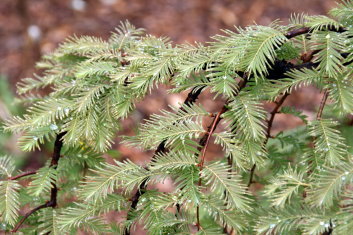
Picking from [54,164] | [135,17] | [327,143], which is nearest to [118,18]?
[135,17]

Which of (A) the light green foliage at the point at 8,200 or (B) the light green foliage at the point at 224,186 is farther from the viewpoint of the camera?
(A) the light green foliage at the point at 8,200

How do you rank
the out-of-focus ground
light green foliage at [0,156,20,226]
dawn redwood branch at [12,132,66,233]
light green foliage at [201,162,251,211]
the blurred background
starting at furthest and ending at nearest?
1. the out-of-focus ground
2. the blurred background
3. dawn redwood branch at [12,132,66,233]
4. light green foliage at [0,156,20,226]
5. light green foliage at [201,162,251,211]

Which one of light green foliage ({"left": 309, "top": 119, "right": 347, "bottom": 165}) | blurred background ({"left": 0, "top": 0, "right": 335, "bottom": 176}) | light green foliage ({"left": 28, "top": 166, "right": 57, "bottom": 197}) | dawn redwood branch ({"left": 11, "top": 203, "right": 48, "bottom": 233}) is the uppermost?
blurred background ({"left": 0, "top": 0, "right": 335, "bottom": 176})

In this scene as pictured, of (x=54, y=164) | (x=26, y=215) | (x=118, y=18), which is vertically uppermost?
(x=118, y=18)

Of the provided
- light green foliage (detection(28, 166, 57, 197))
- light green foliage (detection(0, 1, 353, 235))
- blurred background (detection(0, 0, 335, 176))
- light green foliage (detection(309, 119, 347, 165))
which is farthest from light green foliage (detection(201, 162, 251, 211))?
blurred background (detection(0, 0, 335, 176))

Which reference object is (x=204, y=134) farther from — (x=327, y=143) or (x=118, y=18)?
(x=118, y=18)

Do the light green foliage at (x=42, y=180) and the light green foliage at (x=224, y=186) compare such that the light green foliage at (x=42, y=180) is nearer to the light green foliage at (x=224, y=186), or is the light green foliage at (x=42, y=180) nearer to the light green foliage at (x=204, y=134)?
the light green foliage at (x=204, y=134)

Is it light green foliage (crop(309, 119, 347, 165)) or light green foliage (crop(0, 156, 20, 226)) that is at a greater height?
light green foliage (crop(309, 119, 347, 165))

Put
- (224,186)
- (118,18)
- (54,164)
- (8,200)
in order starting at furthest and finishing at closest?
(118,18) < (54,164) < (8,200) < (224,186)

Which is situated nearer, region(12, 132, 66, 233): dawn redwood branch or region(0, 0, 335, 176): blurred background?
region(12, 132, 66, 233): dawn redwood branch

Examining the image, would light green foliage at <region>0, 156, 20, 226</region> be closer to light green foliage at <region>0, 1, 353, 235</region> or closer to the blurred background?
light green foliage at <region>0, 1, 353, 235</region>

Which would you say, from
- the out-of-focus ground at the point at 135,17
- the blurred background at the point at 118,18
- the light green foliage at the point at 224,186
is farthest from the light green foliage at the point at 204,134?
the out-of-focus ground at the point at 135,17

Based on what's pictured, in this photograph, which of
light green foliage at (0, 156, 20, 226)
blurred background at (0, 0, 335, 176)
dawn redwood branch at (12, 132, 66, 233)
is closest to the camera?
light green foliage at (0, 156, 20, 226)

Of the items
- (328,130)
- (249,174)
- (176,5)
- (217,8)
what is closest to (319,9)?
(217,8)
